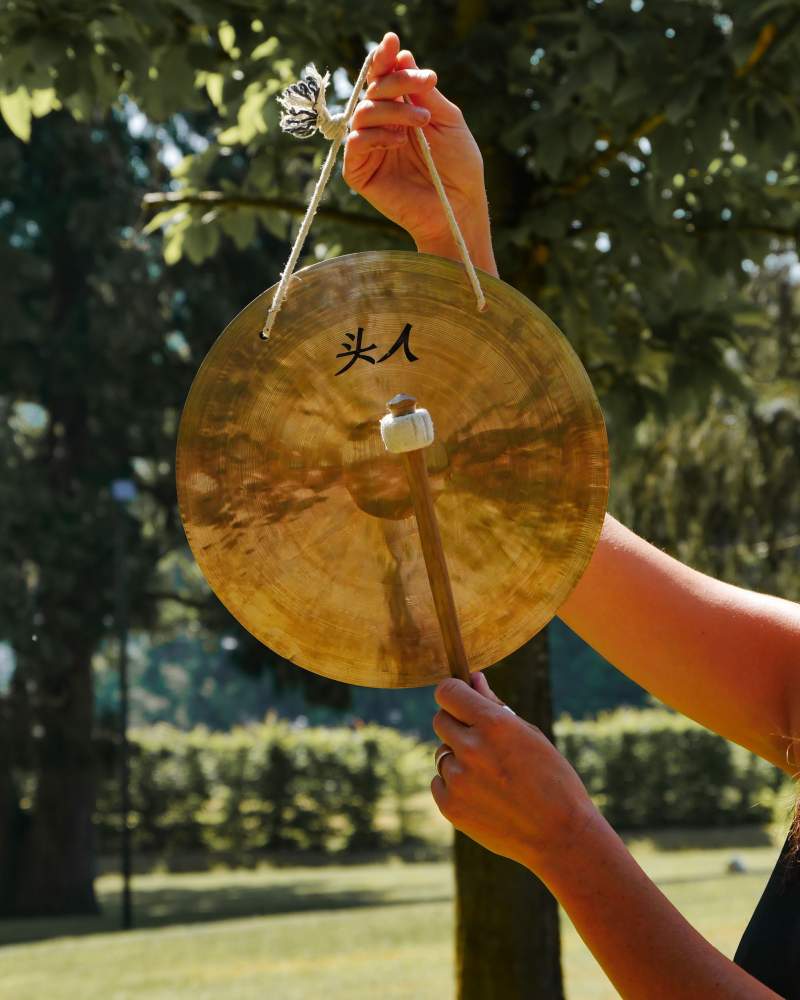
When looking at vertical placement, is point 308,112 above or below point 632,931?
above

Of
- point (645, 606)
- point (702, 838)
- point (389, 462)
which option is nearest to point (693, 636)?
point (645, 606)

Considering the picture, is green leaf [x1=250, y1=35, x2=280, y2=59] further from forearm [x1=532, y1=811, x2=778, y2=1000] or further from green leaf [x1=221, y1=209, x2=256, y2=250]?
forearm [x1=532, y1=811, x2=778, y2=1000]

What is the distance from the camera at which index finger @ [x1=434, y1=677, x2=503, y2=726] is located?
57.9 inches

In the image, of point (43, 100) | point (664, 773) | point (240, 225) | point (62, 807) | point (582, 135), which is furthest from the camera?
point (664, 773)

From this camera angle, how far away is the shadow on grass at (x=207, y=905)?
1670cm

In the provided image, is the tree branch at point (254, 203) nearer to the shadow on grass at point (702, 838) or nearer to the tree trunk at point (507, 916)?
the tree trunk at point (507, 916)

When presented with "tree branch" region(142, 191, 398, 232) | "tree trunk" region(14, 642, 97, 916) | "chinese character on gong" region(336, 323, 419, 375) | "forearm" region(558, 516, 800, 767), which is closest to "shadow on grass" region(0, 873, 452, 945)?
"tree trunk" region(14, 642, 97, 916)

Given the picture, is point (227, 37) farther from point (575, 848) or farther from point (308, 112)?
point (575, 848)

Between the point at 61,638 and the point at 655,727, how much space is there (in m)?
11.1

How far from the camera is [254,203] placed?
5.10 metres

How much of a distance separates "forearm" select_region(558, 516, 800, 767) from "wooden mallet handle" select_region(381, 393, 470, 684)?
1.42 feet

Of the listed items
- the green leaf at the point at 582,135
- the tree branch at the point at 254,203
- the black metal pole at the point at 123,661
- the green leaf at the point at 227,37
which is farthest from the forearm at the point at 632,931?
the black metal pole at the point at 123,661

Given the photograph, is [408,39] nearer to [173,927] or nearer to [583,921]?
[583,921]

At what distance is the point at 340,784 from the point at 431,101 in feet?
72.2
